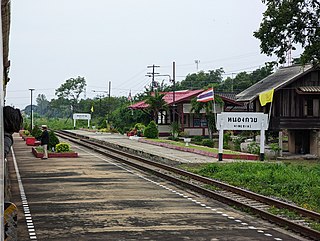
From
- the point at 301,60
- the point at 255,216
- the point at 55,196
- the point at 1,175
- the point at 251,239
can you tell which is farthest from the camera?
the point at 301,60

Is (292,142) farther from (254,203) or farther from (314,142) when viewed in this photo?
(254,203)

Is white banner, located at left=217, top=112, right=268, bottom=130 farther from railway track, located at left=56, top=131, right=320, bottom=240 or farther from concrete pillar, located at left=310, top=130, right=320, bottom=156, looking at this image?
concrete pillar, located at left=310, top=130, right=320, bottom=156

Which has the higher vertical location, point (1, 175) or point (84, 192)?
point (1, 175)

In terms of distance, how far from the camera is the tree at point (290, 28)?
84.6ft

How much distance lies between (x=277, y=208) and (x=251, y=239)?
10.8ft

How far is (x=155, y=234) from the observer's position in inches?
354

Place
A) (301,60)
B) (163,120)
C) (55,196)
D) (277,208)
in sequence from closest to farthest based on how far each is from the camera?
(277,208), (55,196), (301,60), (163,120)

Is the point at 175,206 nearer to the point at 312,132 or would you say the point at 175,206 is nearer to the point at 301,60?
the point at 301,60

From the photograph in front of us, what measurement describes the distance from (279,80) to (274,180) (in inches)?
844

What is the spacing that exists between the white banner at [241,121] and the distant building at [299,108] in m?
8.43

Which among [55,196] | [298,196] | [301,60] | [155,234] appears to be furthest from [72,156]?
[155,234]

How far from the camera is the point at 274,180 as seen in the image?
16.5m

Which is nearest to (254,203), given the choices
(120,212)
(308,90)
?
(120,212)

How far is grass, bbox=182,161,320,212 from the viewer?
13328 millimetres
